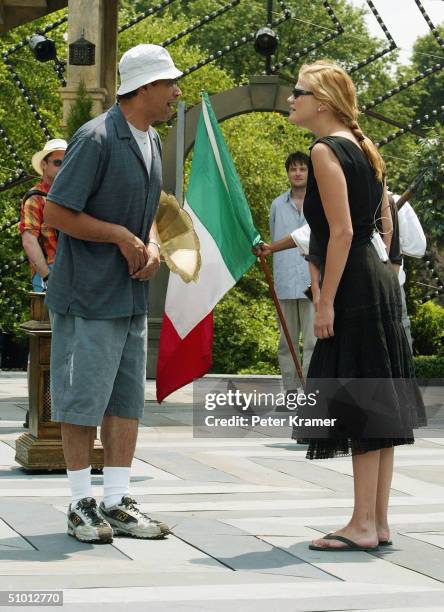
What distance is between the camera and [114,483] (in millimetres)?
6004

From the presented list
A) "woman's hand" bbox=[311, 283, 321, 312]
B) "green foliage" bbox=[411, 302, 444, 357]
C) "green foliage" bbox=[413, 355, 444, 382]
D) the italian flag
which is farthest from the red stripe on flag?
"green foliage" bbox=[411, 302, 444, 357]

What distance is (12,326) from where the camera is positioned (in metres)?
20.2

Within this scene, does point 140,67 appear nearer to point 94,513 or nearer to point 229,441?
point 94,513

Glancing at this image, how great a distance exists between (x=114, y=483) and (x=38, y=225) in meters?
2.99

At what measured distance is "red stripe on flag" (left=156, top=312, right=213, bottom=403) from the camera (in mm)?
8250

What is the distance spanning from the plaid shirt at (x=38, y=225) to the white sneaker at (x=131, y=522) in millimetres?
2970

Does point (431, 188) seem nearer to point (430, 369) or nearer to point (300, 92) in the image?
point (430, 369)

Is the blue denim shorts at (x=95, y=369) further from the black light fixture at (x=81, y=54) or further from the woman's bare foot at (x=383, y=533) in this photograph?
the black light fixture at (x=81, y=54)

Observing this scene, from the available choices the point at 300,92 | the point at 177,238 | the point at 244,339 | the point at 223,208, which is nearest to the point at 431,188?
the point at 244,339

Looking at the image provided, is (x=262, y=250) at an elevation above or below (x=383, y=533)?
above

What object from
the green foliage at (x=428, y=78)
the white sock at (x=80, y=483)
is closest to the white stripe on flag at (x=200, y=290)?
the white sock at (x=80, y=483)

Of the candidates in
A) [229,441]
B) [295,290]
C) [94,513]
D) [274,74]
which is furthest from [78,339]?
[274,74]

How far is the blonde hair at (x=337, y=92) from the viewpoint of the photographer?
19.1ft

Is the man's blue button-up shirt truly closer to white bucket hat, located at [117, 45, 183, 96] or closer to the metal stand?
the metal stand
